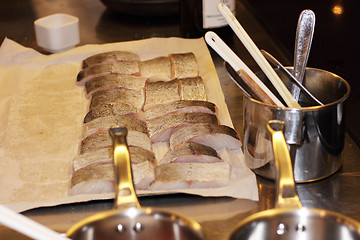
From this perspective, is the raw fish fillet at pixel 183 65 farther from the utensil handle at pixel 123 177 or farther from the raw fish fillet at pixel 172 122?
the utensil handle at pixel 123 177

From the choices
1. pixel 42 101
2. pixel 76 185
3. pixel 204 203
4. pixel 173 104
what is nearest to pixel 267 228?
pixel 204 203

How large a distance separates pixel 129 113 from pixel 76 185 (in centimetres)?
35

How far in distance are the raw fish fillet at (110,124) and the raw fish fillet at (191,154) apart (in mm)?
162

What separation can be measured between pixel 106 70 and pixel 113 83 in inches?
3.8

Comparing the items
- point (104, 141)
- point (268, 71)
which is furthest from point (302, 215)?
point (104, 141)

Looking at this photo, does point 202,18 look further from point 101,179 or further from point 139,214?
point 139,214

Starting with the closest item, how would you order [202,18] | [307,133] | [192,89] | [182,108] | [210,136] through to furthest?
[307,133] < [210,136] < [182,108] < [192,89] < [202,18]

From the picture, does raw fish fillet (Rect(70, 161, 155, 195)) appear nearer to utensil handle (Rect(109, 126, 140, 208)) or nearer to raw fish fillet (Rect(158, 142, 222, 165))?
raw fish fillet (Rect(158, 142, 222, 165))

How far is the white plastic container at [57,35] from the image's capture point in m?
1.91

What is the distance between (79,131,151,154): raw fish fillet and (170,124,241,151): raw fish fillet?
65mm

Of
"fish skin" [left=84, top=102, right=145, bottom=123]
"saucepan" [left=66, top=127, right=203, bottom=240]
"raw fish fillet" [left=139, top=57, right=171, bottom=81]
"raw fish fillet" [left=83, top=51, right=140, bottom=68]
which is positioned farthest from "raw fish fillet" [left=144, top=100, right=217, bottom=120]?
"saucepan" [left=66, top=127, right=203, bottom=240]

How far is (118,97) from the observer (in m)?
1.52

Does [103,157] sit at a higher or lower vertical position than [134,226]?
lower

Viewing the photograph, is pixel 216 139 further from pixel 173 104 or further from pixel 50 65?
pixel 50 65
